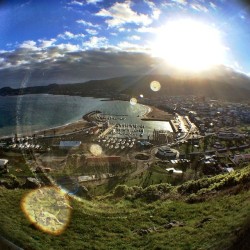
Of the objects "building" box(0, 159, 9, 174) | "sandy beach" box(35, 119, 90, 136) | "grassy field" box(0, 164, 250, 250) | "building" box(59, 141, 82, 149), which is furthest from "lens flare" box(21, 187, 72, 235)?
"sandy beach" box(35, 119, 90, 136)

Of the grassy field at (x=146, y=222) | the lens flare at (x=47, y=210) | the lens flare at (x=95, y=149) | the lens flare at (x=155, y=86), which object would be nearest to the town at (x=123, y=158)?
the lens flare at (x=95, y=149)

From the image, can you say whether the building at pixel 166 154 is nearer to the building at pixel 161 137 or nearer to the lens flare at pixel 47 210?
the building at pixel 161 137

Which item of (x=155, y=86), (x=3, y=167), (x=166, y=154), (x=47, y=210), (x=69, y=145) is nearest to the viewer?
(x=47, y=210)

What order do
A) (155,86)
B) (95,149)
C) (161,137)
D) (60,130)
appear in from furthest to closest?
(155,86)
(60,130)
(161,137)
(95,149)

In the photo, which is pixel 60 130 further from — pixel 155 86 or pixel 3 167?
pixel 155 86

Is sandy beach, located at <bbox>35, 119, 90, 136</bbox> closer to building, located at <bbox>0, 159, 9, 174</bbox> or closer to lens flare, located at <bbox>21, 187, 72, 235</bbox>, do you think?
building, located at <bbox>0, 159, 9, 174</bbox>

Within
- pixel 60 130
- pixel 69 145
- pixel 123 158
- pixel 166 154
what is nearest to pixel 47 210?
pixel 123 158

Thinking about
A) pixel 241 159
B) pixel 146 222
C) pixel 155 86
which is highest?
pixel 155 86

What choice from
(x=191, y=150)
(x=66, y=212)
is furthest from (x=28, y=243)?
(x=191, y=150)
